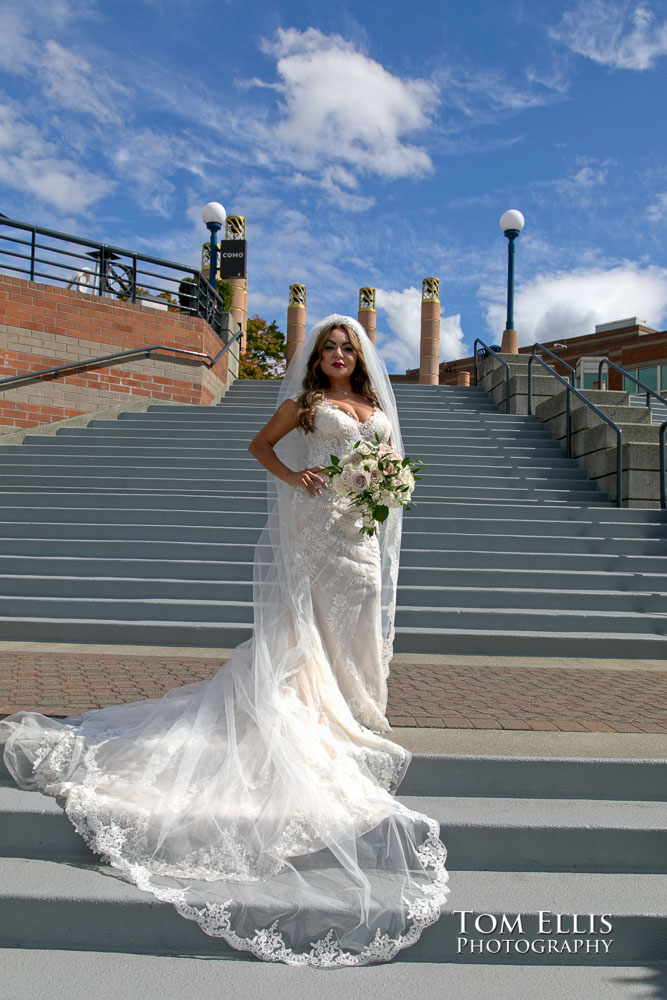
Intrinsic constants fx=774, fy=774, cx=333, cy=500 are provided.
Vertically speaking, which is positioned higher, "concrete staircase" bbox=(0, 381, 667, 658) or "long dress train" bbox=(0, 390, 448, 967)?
"concrete staircase" bbox=(0, 381, 667, 658)

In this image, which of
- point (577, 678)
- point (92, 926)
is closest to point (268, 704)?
point (92, 926)

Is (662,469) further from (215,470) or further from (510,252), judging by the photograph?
(510,252)

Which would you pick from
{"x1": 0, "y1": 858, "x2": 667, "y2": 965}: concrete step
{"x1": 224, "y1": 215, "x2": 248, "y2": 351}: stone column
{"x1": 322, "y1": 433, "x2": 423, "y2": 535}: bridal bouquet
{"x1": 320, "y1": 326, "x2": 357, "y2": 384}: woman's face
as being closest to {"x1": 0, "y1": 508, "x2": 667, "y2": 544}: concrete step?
{"x1": 320, "y1": 326, "x2": 357, "y2": 384}: woman's face

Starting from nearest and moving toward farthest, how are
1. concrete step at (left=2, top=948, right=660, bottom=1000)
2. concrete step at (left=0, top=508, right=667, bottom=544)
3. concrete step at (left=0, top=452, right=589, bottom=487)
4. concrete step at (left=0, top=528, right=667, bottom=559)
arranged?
concrete step at (left=2, top=948, right=660, bottom=1000) < concrete step at (left=0, top=528, right=667, bottom=559) < concrete step at (left=0, top=508, right=667, bottom=544) < concrete step at (left=0, top=452, right=589, bottom=487)

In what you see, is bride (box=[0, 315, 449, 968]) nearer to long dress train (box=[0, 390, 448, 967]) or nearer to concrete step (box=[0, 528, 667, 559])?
long dress train (box=[0, 390, 448, 967])

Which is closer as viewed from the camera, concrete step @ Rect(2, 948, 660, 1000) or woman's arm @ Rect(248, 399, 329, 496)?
concrete step @ Rect(2, 948, 660, 1000)

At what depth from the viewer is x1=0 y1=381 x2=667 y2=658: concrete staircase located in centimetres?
711

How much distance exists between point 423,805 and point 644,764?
106 cm

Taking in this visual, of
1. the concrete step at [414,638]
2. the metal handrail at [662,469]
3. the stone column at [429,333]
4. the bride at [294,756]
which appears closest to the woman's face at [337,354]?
the bride at [294,756]

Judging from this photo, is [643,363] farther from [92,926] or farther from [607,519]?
[92,926]

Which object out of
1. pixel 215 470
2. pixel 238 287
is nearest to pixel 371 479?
pixel 215 470

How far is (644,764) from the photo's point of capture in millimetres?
3602

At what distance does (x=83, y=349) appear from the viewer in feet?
48.8

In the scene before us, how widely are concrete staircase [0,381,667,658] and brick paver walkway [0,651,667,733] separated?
0.87 metres
